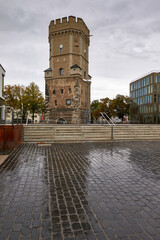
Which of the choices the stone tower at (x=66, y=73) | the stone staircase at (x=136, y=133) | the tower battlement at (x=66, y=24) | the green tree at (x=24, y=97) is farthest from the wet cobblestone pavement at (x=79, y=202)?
the tower battlement at (x=66, y=24)

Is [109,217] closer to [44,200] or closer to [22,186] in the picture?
[44,200]

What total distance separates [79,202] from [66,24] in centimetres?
4402

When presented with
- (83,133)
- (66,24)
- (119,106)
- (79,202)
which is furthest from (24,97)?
(79,202)

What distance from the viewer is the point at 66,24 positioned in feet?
131

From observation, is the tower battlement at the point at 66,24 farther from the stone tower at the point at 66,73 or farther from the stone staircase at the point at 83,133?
the stone staircase at the point at 83,133

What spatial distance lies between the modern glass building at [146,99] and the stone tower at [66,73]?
23.3 m

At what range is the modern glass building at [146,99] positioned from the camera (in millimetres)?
51166

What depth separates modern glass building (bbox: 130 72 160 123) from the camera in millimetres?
51166

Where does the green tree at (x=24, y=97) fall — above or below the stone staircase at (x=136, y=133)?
above

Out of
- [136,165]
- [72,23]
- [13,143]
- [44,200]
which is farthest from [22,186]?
[72,23]

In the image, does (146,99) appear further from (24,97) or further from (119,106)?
(24,97)

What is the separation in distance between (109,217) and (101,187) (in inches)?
54.2

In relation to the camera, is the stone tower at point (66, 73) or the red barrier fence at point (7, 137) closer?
the red barrier fence at point (7, 137)

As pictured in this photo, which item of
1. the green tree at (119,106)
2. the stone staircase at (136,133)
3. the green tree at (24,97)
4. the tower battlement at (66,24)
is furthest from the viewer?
the green tree at (119,106)
